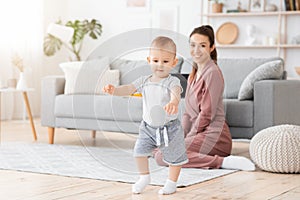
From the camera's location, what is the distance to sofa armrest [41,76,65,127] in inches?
199

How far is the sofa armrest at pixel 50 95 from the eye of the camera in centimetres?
505

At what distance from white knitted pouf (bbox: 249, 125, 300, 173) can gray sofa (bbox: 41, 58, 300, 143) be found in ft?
2.05

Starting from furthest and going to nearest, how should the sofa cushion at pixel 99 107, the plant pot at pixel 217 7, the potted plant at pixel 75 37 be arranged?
the potted plant at pixel 75 37 → the plant pot at pixel 217 7 → the sofa cushion at pixel 99 107

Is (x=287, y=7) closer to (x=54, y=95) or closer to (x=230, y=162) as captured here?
(x=54, y=95)

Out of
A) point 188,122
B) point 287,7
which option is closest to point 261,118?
point 188,122

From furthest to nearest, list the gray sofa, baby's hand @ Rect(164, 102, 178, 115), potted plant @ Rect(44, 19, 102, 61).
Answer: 1. potted plant @ Rect(44, 19, 102, 61)
2. the gray sofa
3. baby's hand @ Rect(164, 102, 178, 115)

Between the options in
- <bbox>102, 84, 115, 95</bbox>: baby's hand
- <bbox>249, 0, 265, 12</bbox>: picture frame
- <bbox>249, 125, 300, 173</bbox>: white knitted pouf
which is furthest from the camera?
<bbox>249, 0, 265, 12</bbox>: picture frame

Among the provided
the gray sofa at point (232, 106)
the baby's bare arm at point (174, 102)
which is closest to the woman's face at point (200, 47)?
the gray sofa at point (232, 106)

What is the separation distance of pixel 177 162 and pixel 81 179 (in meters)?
0.66

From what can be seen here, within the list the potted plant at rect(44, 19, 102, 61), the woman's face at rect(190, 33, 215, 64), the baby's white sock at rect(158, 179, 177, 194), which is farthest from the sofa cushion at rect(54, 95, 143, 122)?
the potted plant at rect(44, 19, 102, 61)

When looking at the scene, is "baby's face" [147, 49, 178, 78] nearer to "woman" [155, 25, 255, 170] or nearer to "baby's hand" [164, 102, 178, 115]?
"baby's hand" [164, 102, 178, 115]

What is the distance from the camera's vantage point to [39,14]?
7516 mm

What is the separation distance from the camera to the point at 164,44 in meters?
2.85

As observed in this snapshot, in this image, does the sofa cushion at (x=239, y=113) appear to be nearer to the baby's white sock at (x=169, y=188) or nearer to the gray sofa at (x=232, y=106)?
the gray sofa at (x=232, y=106)
